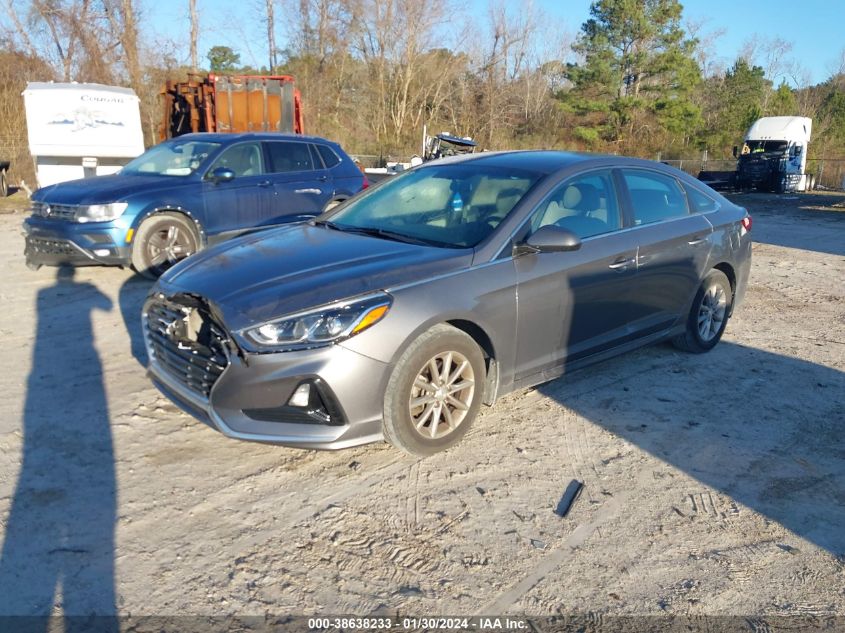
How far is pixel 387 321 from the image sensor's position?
361cm

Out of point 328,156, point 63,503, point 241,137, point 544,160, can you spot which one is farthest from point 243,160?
point 63,503

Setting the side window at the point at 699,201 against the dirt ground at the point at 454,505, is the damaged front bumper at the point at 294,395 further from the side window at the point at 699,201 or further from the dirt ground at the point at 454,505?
the side window at the point at 699,201

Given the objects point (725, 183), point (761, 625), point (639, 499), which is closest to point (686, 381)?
Result: point (639, 499)

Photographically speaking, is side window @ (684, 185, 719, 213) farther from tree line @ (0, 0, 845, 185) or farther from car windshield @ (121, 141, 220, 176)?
tree line @ (0, 0, 845, 185)

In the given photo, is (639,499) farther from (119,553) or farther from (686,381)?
(119,553)

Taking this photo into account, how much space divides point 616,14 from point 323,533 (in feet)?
139

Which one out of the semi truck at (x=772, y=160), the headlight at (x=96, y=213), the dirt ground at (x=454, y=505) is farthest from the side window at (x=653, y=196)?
the semi truck at (x=772, y=160)

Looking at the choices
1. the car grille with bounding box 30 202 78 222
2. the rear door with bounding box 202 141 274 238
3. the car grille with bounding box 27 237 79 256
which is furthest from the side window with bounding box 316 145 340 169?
the car grille with bounding box 27 237 79 256

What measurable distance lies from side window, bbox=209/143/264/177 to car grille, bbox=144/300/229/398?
4.63 metres

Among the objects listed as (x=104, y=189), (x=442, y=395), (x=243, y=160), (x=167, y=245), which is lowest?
(x=442, y=395)

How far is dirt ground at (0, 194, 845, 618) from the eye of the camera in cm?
287

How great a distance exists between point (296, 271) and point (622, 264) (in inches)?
89.8

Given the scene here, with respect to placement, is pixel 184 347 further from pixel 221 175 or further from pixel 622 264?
pixel 221 175

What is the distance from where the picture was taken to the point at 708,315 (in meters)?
5.84
